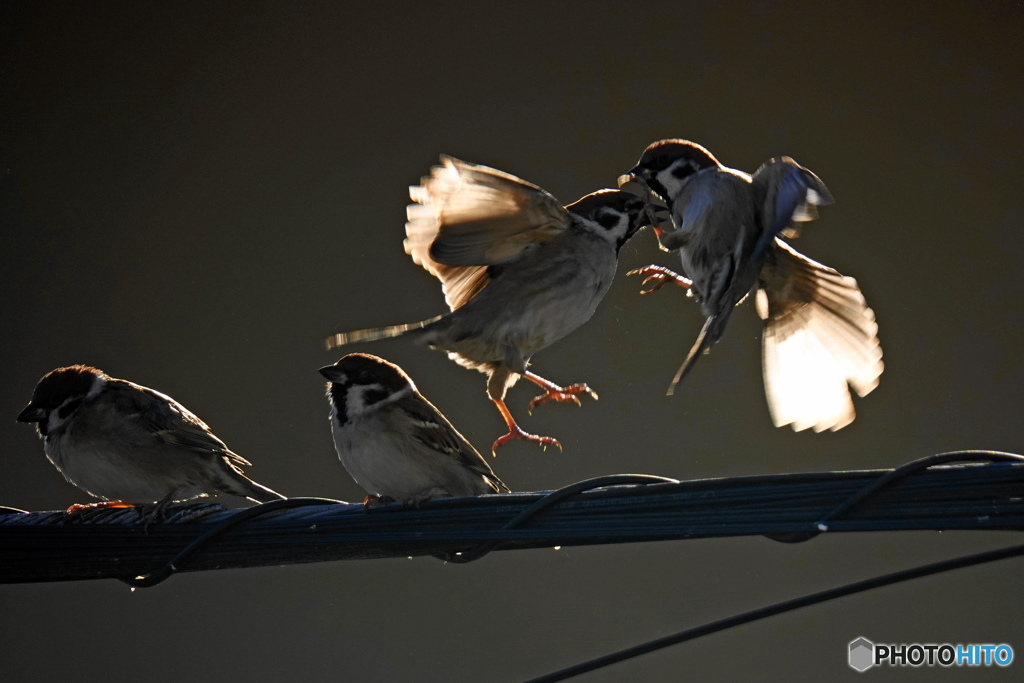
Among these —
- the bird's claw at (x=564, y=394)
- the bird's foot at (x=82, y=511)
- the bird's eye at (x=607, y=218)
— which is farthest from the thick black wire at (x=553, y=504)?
the bird's eye at (x=607, y=218)

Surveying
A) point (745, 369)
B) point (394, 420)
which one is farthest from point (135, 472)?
point (745, 369)

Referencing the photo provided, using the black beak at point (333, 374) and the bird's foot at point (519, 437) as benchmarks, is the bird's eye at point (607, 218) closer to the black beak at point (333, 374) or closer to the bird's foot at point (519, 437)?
the bird's foot at point (519, 437)

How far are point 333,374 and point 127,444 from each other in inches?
32.2

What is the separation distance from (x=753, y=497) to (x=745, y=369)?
4.73 metres

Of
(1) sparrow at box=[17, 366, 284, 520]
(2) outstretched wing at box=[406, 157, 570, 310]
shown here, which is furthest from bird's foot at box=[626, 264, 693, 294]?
(1) sparrow at box=[17, 366, 284, 520]

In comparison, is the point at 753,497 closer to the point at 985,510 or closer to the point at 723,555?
the point at 985,510

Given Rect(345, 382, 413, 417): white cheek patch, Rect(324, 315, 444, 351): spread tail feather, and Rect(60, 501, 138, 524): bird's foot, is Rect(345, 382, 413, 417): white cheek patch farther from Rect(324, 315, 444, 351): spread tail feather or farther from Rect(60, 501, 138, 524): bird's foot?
Rect(60, 501, 138, 524): bird's foot

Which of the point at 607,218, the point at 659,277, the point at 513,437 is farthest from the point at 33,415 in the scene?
the point at 659,277

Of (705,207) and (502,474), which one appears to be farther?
(502,474)

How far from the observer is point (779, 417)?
13.3 feet

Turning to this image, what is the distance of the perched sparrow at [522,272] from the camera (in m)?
4.08

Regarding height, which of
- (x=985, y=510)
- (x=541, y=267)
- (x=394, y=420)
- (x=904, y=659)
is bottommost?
(x=904, y=659)

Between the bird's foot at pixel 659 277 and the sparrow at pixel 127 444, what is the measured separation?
153 centimetres

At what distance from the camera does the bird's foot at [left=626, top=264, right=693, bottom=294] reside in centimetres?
403
